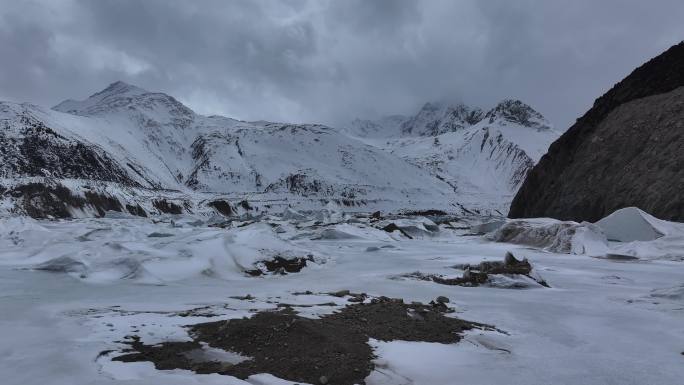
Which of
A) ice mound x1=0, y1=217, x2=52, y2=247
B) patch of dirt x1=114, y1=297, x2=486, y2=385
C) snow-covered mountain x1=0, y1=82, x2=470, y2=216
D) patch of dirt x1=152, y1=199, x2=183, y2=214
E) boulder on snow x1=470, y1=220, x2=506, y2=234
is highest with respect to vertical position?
snow-covered mountain x1=0, y1=82, x2=470, y2=216

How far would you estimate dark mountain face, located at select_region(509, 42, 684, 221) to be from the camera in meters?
24.2

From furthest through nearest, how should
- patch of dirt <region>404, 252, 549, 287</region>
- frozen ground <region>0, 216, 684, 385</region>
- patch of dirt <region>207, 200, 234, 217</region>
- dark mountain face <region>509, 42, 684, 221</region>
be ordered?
patch of dirt <region>207, 200, 234, 217</region>, dark mountain face <region>509, 42, 684, 221</region>, patch of dirt <region>404, 252, 549, 287</region>, frozen ground <region>0, 216, 684, 385</region>

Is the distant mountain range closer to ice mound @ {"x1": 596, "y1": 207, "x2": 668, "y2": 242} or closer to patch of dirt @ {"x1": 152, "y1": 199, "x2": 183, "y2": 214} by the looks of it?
patch of dirt @ {"x1": 152, "y1": 199, "x2": 183, "y2": 214}

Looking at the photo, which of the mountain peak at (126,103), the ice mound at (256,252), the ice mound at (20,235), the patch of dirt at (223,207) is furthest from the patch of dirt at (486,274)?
the mountain peak at (126,103)

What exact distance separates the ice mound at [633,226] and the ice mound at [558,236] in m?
1.25

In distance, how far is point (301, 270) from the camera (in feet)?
46.3

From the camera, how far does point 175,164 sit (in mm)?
146875

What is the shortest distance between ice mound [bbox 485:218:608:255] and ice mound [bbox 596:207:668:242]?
125 centimetres

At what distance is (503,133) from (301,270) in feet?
649

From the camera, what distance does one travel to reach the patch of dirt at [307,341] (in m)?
4.41

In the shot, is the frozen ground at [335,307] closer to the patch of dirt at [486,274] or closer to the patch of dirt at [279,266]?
the patch of dirt at [279,266]

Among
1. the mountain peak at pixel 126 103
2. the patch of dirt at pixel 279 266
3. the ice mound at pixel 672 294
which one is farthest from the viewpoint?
the mountain peak at pixel 126 103

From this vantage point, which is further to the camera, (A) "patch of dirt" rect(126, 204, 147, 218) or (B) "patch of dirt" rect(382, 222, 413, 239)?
(A) "patch of dirt" rect(126, 204, 147, 218)

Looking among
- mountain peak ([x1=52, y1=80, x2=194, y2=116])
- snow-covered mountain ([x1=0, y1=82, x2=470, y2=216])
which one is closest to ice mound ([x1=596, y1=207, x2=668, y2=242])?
snow-covered mountain ([x1=0, y1=82, x2=470, y2=216])
